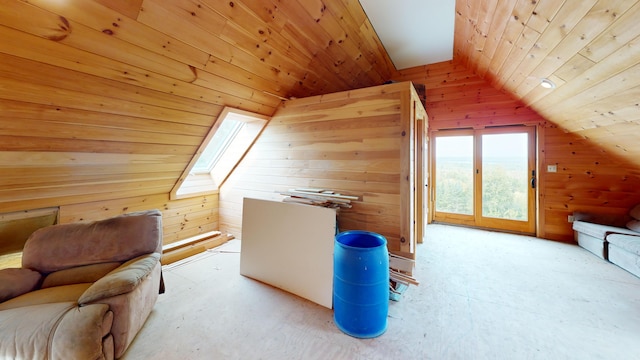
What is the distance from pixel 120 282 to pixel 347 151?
6.48 ft

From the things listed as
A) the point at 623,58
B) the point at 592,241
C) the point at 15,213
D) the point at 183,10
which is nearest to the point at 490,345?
the point at 623,58

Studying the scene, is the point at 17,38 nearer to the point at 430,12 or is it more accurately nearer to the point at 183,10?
the point at 183,10

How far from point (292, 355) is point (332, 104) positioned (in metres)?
2.16

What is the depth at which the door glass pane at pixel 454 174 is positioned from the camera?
413cm

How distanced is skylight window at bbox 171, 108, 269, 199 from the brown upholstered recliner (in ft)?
4.26

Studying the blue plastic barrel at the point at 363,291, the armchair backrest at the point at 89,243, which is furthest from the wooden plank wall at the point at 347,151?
the armchair backrest at the point at 89,243

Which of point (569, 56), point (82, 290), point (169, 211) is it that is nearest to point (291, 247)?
point (82, 290)

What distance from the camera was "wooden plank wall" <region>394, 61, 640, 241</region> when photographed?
10.5 ft

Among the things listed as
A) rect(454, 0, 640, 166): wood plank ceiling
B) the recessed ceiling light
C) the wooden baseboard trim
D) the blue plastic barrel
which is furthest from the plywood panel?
the recessed ceiling light

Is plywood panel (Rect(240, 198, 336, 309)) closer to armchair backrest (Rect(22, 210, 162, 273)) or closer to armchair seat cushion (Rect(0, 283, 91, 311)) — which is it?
armchair backrest (Rect(22, 210, 162, 273))

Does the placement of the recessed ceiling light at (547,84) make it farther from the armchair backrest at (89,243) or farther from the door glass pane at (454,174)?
the armchair backrest at (89,243)

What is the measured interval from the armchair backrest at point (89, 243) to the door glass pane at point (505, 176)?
4.70 m

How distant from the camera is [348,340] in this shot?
1610 millimetres

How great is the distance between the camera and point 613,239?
267cm
